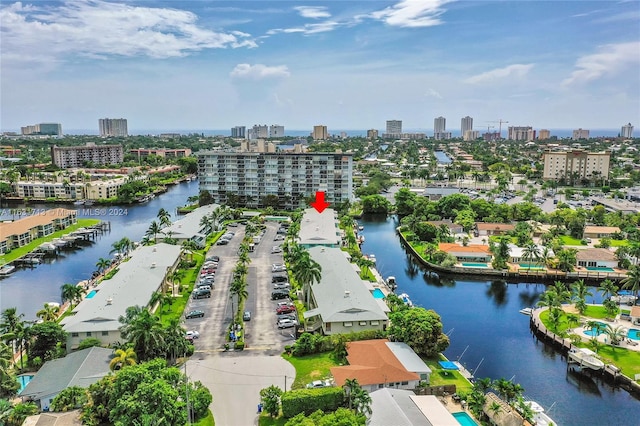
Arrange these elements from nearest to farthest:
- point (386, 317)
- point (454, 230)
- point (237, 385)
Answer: point (237, 385) < point (386, 317) < point (454, 230)

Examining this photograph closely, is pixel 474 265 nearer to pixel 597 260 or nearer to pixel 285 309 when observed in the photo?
pixel 597 260

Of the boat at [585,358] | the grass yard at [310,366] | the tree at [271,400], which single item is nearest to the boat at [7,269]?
the grass yard at [310,366]

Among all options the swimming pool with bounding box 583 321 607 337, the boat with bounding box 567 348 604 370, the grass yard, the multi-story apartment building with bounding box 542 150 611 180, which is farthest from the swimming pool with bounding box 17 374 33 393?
the multi-story apartment building with bounding box 542 150 611 180

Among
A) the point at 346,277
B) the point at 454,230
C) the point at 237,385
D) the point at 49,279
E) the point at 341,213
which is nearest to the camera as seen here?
the point at 237,385

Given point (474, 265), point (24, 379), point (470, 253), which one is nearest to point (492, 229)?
point (470, 253)

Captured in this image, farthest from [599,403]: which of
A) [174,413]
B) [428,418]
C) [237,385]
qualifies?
[174,413]

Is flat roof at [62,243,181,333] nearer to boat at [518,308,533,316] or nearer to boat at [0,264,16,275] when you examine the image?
boat at [0,264,16,275]

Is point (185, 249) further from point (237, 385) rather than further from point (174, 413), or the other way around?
point (174, 413)

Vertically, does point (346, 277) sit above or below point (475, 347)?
above
